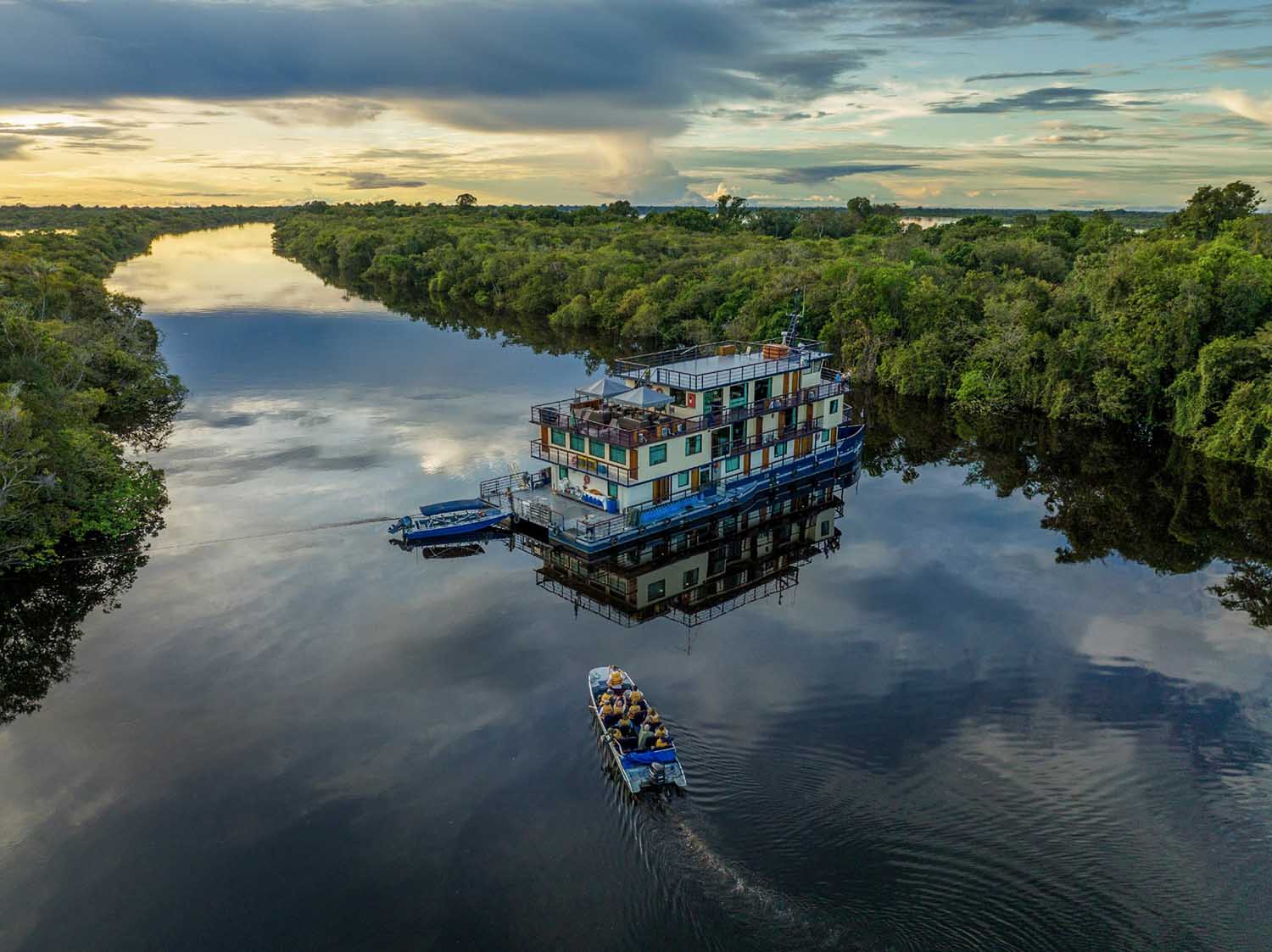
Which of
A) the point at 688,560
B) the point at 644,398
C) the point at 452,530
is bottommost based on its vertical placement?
the point at 688,560

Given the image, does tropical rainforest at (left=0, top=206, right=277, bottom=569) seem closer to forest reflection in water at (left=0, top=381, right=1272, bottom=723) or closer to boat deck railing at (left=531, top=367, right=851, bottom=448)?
forest reflection in water at (left=0, top=381, right=1272, bottom=723)

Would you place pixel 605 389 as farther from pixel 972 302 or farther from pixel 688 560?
pixel 972 302

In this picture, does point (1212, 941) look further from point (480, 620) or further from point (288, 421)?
point (288, 421)

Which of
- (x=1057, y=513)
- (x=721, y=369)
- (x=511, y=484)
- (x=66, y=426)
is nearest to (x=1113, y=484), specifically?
(x=1057, y=513)

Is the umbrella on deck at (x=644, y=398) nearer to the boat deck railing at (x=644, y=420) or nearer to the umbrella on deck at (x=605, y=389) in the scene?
the umbrella on deck at (x=605, y=389)

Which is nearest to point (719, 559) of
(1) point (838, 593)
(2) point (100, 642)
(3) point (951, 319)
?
(1) point (838, 593)

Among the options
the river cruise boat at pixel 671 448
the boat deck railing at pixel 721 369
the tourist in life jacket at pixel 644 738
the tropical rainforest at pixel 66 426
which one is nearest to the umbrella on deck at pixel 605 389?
the river cruise boat at pixel 671 448

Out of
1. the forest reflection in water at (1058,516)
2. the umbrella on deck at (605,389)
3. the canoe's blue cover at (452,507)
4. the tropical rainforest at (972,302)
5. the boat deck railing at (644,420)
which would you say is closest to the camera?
the forest reflection in water at (1058,516)
